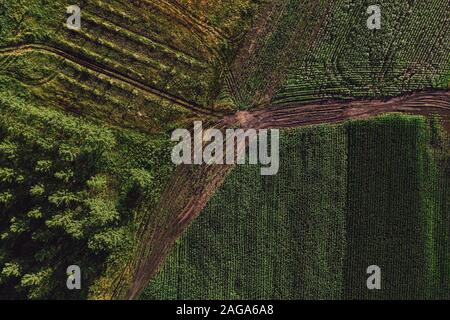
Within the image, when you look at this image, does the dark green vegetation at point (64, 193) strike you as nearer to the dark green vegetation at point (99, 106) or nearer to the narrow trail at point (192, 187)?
the dark green vegetation at point (99, 106)

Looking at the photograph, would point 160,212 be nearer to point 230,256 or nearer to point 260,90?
point 230,256

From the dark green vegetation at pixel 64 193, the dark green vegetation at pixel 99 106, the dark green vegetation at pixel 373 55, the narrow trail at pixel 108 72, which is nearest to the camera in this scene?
the dark green vegetation at pixel 64 193

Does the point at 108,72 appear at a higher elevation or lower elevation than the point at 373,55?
lower

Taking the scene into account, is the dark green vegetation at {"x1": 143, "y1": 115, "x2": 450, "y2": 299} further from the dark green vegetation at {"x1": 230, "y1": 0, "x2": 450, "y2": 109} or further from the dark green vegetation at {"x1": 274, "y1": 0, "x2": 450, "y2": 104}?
the dark green vegetation at {"x1": 230, "y1": 0, "x2": 450, "y2": 109}

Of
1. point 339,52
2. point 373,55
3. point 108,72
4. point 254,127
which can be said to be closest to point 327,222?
point 254,127

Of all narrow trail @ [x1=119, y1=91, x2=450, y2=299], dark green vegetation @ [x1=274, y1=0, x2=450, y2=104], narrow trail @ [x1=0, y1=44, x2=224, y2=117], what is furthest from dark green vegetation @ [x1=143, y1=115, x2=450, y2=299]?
narrow trail @ [x1=0, y1=44, x2=224, y2=117]

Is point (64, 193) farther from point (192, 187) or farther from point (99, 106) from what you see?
point (192, 187)

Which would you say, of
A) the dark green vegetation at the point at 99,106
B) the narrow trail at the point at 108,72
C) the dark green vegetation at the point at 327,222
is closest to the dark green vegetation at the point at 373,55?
the dark green vegetation at the point at 327,222
